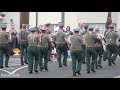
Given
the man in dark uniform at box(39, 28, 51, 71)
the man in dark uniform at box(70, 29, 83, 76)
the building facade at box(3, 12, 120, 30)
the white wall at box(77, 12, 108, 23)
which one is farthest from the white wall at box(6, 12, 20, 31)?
the man in dark uniform at box(70, 29, 83, 76)

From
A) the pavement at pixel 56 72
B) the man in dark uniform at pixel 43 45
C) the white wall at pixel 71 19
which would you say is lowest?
the pavement at pixel 56 72

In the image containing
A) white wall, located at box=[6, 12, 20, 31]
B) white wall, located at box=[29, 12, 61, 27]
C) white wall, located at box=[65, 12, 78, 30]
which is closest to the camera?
white wall, located at box=[65, 12, 78, 30]

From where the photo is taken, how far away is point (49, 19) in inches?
1193

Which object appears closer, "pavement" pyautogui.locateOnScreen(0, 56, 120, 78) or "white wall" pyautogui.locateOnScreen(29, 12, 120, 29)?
"pavement" pyautogui.locateOnScreen(0, 56, 120, 78)

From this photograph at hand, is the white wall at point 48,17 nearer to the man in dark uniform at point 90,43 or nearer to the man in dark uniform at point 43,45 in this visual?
the man in dark uniform at point 43,45

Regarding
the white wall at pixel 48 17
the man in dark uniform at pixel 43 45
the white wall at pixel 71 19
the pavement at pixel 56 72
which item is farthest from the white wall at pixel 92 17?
the man in dark uniform at pixel 43 45

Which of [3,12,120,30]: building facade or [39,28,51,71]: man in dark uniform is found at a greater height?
[3,12,120,30]: building facade

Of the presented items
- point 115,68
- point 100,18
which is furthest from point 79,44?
point 100,18

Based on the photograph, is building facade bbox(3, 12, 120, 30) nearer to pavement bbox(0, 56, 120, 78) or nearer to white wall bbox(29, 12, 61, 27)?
white wall bbox(29, 12, 61, 27)

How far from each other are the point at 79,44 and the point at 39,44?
6.57 ft

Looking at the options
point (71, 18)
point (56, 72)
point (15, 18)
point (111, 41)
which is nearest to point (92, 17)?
point (71, 18)

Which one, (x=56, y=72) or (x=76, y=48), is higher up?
(x=76, y=48)

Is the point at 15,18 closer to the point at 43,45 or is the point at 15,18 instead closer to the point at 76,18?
the point at 76,18

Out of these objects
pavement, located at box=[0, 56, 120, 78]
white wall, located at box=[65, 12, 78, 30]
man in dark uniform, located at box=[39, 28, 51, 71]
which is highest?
white wall, located at box=[65, 12, 78, 30]
